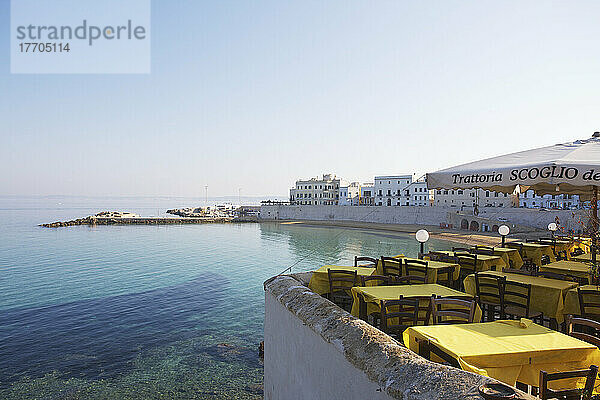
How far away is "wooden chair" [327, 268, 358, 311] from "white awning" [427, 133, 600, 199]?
78.9 inches

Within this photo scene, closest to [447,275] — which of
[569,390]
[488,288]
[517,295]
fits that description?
[488,288]

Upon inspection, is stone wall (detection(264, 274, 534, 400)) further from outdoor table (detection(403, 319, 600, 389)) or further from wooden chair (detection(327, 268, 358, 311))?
wooden chair (detection(327, 268, 358, 311))

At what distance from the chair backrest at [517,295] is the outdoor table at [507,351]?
7.17 feet

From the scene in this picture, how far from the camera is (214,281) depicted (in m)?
21.1

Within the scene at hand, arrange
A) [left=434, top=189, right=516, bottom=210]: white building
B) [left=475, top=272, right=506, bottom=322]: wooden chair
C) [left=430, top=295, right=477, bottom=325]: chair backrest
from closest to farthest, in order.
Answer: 1. [left=430, top=295, right=477, bottom=325]: chair backrest
2. [left=475, top=272, right=506, bottom=322]: wooden chair
3. [left=434, top=189, right=516, bottom=210]: white building

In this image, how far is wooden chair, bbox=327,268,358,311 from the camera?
19.6 feet

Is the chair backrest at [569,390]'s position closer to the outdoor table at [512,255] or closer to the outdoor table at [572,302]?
the outdoor table at [572,302]

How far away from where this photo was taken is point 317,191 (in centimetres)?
9600

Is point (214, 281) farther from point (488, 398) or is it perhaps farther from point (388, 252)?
point (488, 398)

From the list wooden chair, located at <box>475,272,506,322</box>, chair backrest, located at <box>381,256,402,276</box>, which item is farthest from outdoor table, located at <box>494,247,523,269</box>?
wooden chair, located at <box>475,272,506,322</box>

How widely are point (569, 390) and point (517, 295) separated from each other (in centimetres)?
287

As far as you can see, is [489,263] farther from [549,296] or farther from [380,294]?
[380,294]

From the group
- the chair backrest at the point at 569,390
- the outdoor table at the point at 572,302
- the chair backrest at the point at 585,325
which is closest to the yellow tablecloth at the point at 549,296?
the outdoor table at the point at 572,302

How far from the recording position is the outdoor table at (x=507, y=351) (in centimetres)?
271
